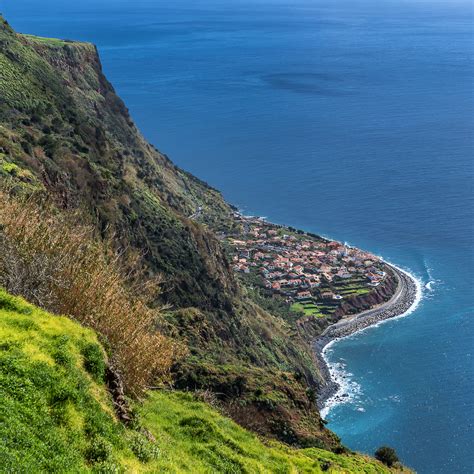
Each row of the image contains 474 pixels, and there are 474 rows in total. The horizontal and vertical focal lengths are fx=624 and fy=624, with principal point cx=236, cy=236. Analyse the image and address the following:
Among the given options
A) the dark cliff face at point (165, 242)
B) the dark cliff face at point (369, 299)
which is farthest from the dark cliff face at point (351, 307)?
the dark cliff face at point (165, 242)

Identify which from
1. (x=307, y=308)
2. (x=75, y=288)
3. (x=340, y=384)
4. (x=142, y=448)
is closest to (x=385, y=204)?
(x=307, y=308)

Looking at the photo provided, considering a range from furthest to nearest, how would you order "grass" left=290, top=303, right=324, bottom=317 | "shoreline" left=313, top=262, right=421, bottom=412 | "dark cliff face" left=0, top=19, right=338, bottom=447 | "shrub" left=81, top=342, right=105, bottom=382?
"grass" left=290, top=303, right=324, bottom=317
"shoreline" left=313, top=262, right=421, bottom=412
"dark cliff face" left=0, top=19, right=338, bottom=447
"shrub" left=81, top=342, right=105, bottom=382

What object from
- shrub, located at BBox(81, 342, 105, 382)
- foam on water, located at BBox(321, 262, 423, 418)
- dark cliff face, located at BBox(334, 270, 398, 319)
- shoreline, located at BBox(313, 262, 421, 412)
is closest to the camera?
shrub, located at BBox(81, 342, 105, 382)

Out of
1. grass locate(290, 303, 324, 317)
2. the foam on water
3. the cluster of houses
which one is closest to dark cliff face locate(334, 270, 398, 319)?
the cluster of houses

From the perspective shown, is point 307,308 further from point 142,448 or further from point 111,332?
point 142,448

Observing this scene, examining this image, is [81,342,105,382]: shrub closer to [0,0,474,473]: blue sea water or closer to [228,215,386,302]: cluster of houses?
[0,0,474,473]: blue sea water

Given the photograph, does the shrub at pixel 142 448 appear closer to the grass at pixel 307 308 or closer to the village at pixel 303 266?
the grass at pixel 307 308

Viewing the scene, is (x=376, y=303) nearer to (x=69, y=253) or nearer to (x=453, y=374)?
(x=453, y=374)
